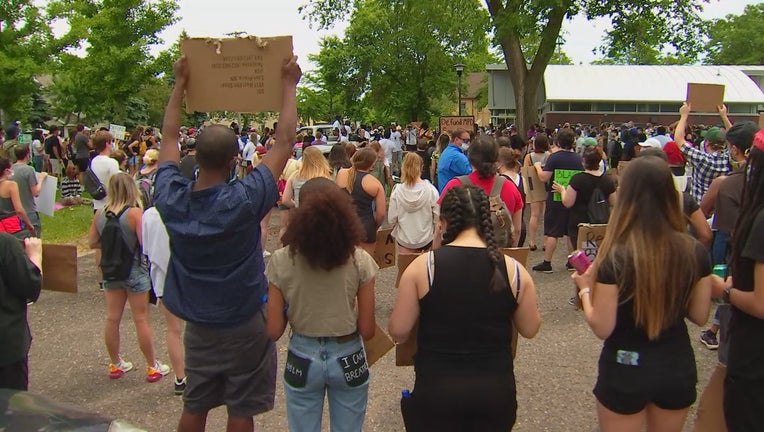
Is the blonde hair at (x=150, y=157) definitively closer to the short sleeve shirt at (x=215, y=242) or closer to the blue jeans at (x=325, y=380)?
the short sleeve shirt at (x=215, y=242)

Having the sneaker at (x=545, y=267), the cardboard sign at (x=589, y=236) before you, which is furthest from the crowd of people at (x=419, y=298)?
the sneaker at (x=545, y=267)

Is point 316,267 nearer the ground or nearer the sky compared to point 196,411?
nearer the sky

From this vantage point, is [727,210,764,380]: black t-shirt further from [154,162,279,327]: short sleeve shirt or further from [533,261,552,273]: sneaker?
[533,261,552,273]: sneaker

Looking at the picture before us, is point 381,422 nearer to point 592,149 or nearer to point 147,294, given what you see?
point 147,294

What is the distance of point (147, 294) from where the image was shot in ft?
16.5

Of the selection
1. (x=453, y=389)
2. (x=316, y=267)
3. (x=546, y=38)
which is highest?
(x=546, y=38)

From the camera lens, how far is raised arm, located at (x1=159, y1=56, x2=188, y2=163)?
9.87ft

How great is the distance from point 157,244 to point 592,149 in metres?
5.06

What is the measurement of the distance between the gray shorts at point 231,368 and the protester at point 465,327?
2.70ft

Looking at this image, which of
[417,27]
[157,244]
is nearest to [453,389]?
[157,244]

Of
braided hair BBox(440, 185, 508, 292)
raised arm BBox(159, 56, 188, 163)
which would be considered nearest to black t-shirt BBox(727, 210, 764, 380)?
braided hair BBox(440, 185, 508, 292)

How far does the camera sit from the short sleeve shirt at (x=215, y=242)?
2.82 metres

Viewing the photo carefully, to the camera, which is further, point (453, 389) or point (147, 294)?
point (147, 294)

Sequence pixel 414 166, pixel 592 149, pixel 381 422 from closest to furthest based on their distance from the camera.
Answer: pixel 381 422 < pixel 414 166 < pixel 592 149
